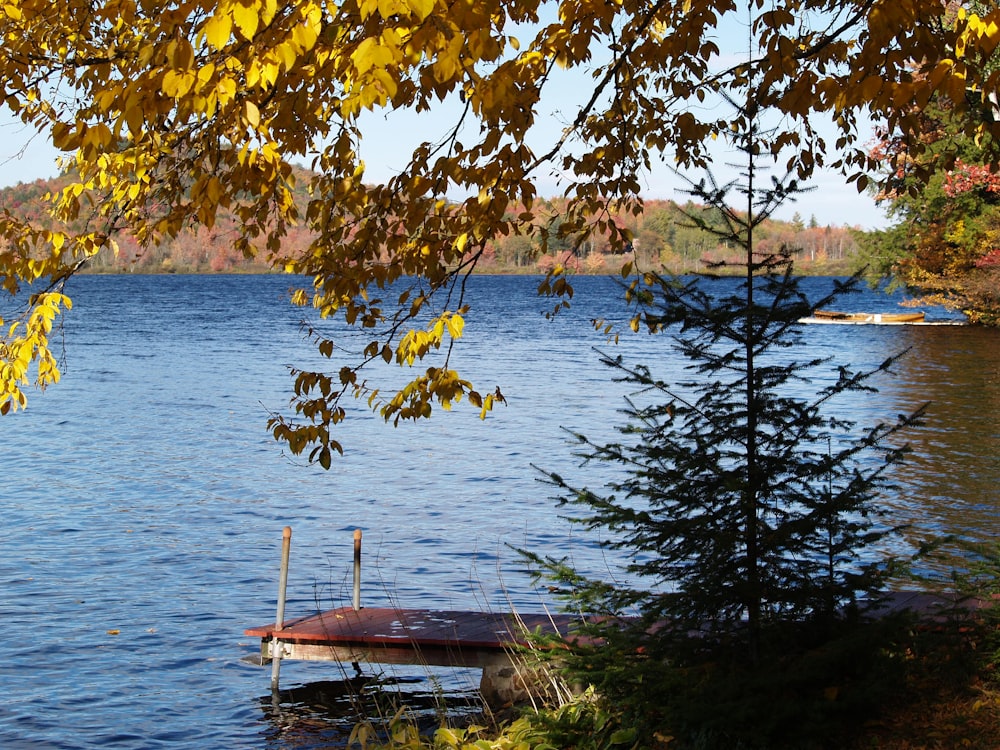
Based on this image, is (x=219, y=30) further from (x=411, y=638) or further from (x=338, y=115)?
(x=411, y=638)

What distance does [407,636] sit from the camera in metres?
10.2

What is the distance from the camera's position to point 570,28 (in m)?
6.78

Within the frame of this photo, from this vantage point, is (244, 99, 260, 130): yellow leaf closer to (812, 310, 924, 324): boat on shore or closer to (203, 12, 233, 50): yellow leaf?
(203, 12, 233, 50): yellow leaf

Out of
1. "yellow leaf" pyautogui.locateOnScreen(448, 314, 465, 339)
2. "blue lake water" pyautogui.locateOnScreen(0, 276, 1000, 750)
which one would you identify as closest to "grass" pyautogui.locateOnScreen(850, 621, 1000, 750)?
"yellow leaf" pyautogui.locateOnScreen(448, 314, 465, 339)

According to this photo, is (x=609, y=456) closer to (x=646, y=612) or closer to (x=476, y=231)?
(x=646, y=612)

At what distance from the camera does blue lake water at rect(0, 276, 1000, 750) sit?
10.7m

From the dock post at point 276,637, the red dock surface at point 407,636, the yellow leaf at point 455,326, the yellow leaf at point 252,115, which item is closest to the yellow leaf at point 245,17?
the yellow leaf at point 252,115

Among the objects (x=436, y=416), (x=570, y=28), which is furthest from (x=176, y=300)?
(x=570, y=28)

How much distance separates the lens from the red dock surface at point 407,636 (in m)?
9.84

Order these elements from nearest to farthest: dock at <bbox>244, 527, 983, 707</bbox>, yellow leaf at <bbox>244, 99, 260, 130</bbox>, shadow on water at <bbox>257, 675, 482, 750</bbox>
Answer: yellow leaf at <bbox>244, 99, 260, 130</bbox>, dock at <bbox>244, 527, 983, 707</bbox>, shadow on water at <bbox>257, 675, 482, 750</bbox>

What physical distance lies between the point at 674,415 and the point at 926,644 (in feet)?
6.48

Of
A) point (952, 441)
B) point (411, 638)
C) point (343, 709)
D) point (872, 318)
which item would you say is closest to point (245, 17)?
point (411, 638)

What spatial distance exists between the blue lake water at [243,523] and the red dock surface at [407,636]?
0.57 metres

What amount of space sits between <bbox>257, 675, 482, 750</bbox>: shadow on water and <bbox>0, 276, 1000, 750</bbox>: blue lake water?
0.12 feet
